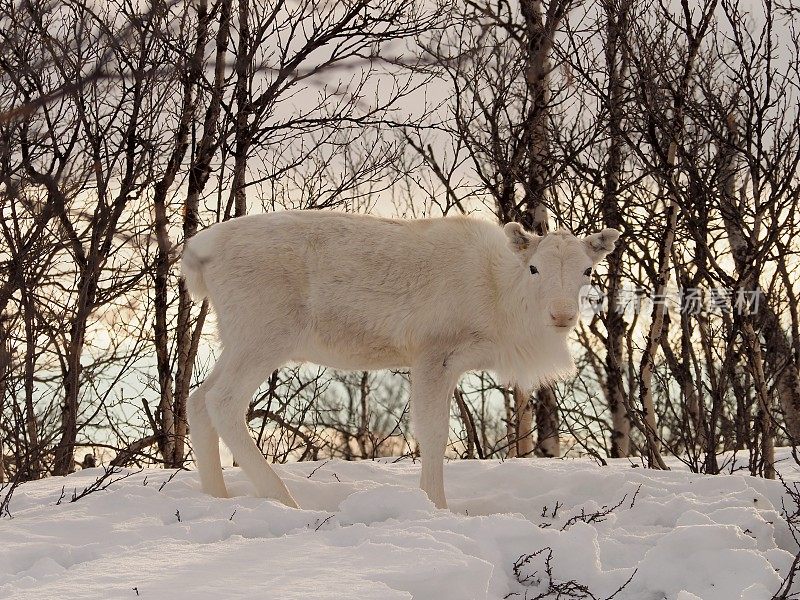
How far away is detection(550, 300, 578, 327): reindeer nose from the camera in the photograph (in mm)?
5652

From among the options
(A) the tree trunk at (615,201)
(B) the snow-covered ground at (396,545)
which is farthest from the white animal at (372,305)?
(A) the tree trunk at (615,201)

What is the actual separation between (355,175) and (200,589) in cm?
813

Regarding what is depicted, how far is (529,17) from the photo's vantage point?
10.6 metres

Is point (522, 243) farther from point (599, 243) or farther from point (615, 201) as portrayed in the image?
point (615, 201)

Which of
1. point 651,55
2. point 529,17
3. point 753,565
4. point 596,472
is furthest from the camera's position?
point 529,17

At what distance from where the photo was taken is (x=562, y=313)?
5.65 metres

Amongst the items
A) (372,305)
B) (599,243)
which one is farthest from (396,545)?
(599,243)

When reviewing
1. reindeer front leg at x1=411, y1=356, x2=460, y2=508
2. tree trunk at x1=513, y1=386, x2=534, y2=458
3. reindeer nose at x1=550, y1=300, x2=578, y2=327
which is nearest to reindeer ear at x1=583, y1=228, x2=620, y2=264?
reindeer nose at x1=550, y1=300, x2=578, y2=327

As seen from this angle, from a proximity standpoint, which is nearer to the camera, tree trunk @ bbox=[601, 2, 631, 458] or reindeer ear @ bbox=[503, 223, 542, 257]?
reindeer ear @ bbox=[503, 223, 542, 257]

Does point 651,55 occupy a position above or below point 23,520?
above

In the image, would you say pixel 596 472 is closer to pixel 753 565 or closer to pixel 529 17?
pixel 753 565

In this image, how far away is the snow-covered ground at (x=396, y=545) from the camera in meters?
3.45

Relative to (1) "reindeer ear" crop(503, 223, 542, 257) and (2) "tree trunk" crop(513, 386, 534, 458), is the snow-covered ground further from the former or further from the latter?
(2) "tree trunk" crop(513, 386, 534, 458)

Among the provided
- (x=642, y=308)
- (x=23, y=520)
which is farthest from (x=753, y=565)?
(x=642, y=308)
